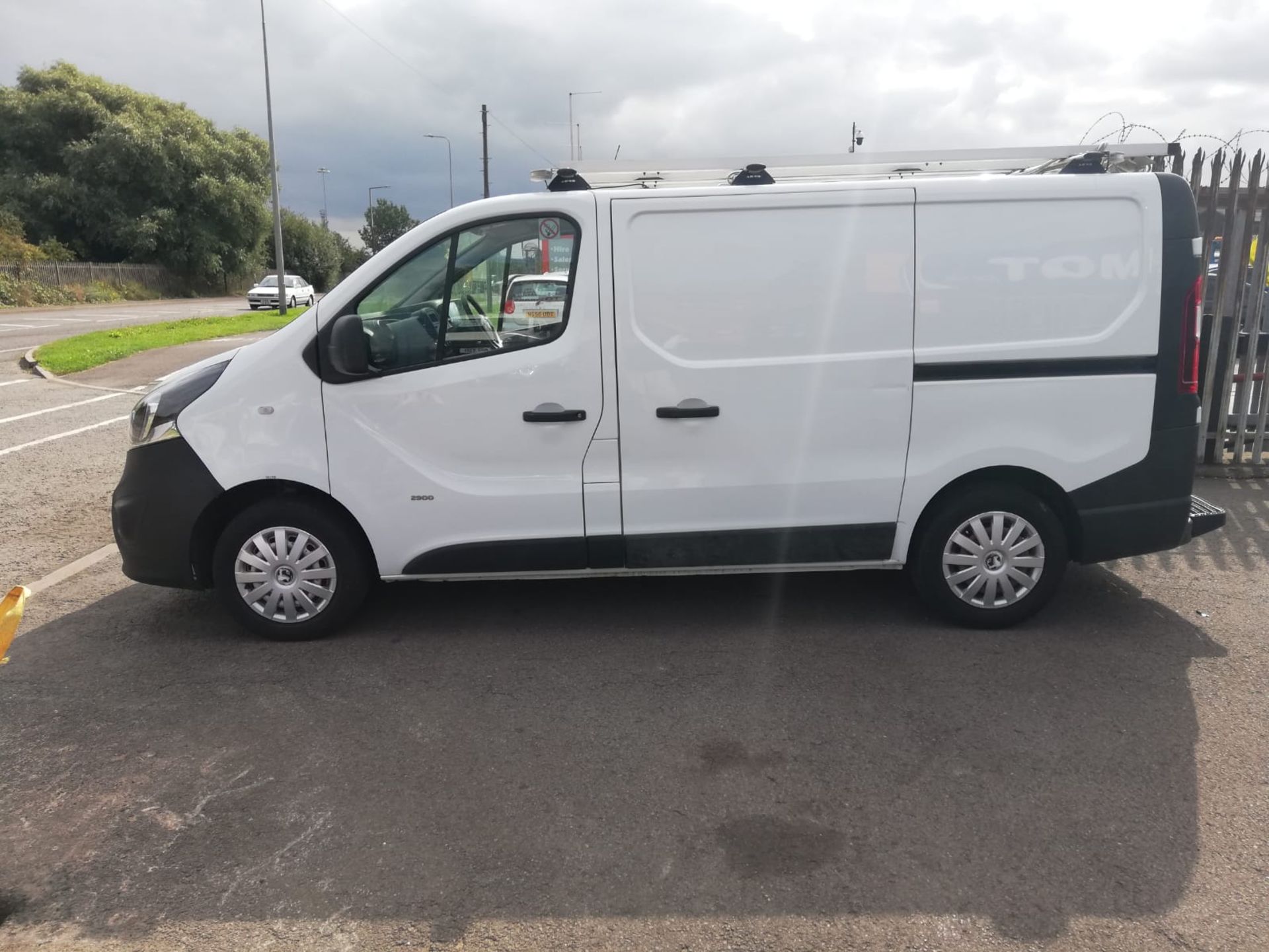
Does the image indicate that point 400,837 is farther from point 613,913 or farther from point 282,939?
point 613,913

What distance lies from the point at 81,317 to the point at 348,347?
32.6 meters

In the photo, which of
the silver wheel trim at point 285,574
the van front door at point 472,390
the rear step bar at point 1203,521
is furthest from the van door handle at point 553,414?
the rear step bar at point 1203,521

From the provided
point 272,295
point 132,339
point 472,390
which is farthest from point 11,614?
point 272,295

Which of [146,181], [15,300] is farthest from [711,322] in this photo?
[146,181]

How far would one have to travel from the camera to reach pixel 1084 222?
4.44 metres

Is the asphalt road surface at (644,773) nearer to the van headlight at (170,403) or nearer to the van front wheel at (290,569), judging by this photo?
the van front wheel at (290,569)

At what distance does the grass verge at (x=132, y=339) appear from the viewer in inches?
674

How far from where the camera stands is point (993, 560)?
4742mm

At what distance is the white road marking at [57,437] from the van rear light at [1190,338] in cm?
983

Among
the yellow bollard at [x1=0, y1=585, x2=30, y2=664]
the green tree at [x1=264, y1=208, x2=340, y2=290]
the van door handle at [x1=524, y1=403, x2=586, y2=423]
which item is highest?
the green tree at [x1=264, y1=208, x2=340, y2=290]

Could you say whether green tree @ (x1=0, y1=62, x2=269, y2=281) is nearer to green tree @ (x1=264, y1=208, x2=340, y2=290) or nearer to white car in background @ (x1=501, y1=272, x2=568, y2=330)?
green tree @ (x1=264, y1=208, x2=340, y2=290)

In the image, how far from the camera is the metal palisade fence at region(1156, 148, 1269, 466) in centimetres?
720

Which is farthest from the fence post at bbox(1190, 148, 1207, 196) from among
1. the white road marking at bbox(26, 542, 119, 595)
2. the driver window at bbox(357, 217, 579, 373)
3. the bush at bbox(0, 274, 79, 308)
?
the bush at bbox(0, 274, 79, 308)

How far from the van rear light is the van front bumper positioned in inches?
180
